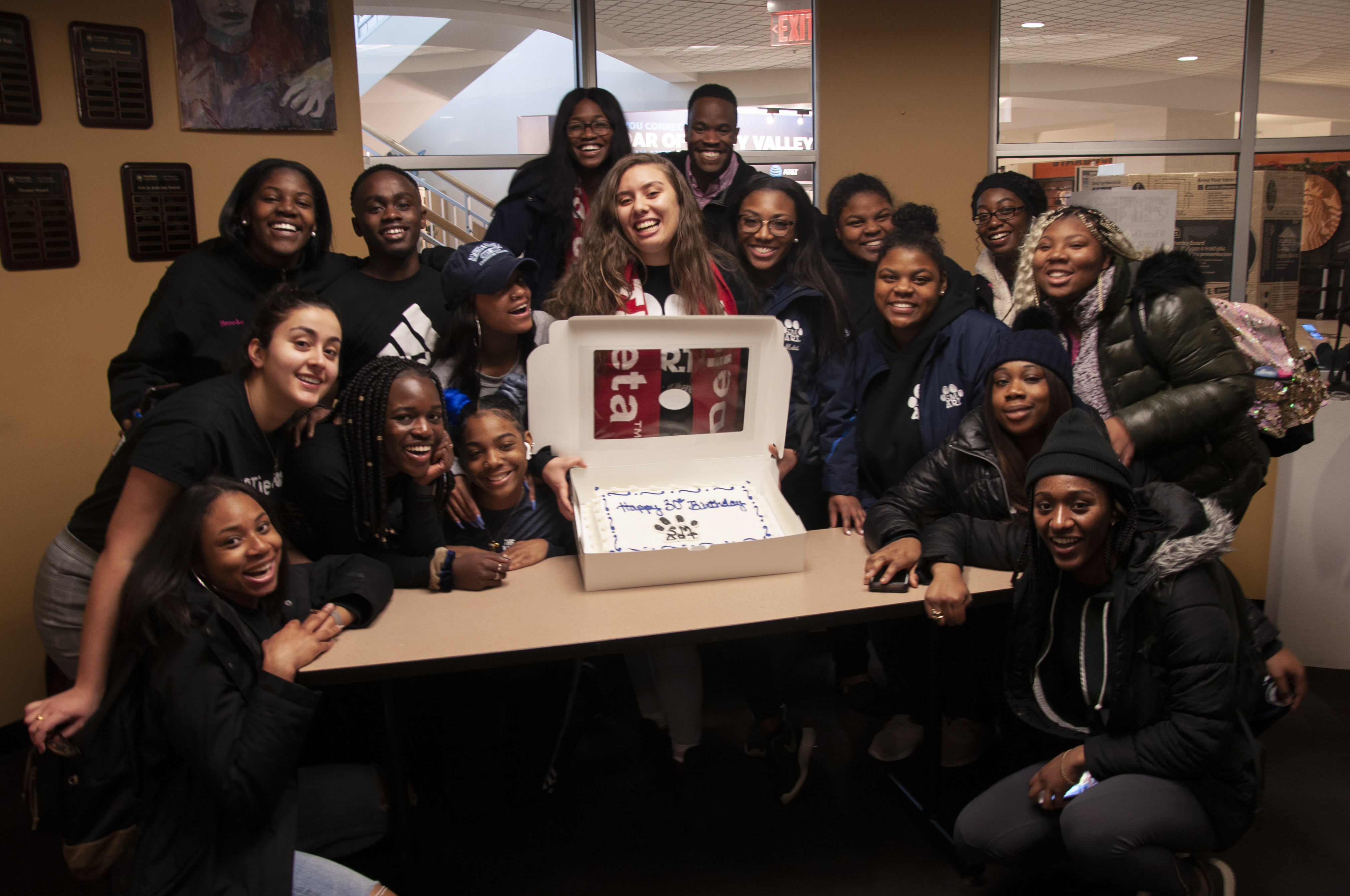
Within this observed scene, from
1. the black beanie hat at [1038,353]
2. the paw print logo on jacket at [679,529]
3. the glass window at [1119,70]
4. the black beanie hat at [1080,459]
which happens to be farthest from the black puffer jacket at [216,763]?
the glass window at [1119,70]

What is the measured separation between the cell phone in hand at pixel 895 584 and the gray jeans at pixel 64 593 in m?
1.73

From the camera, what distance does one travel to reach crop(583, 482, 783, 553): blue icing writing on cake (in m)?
1.90

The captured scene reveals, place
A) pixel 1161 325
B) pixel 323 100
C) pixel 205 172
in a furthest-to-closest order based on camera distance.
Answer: pixel 323 100 → pixel 205 172 → pixel 1161 325

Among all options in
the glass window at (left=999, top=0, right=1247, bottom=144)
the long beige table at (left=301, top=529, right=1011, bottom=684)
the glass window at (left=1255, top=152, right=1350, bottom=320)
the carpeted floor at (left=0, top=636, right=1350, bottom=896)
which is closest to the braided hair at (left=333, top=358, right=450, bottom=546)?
the long beige table at (left=301, top=529, right=1011, bottom=684)

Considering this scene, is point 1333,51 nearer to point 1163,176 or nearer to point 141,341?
point 1163,176

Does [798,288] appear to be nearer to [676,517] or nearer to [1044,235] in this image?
[1044,235]

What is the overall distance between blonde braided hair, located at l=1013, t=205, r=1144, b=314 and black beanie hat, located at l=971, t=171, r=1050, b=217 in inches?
19.7

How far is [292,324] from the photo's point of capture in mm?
1806

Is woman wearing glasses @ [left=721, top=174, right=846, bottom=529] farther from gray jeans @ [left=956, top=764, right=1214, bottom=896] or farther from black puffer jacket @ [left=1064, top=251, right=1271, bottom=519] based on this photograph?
gray jeans @ [left=956, top=764, right=1214, bottom=896]

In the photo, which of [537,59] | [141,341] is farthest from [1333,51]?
[141,341]

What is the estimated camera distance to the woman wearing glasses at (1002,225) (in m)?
2.93

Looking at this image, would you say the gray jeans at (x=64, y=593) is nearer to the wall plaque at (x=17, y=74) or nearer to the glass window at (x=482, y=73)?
the wall plaque at (x=17, y=74)

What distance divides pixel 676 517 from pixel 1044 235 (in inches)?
53.0

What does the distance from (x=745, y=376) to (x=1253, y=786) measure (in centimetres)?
135
